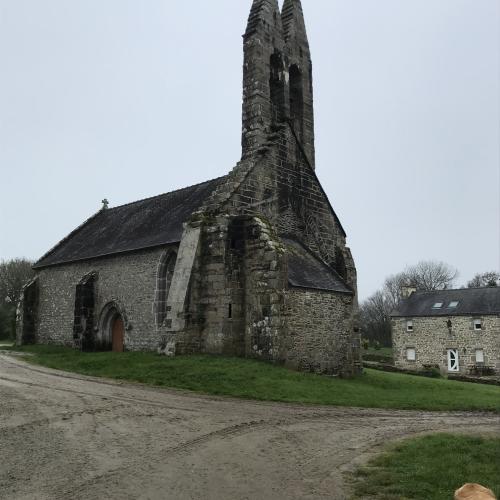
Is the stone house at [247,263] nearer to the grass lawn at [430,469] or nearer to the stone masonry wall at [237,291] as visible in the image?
the stone masonry wall at [237,291]

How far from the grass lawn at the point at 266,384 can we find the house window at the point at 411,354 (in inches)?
955

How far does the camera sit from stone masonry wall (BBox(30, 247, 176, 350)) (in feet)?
71.2

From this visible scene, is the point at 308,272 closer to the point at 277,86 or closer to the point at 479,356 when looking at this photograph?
the point at 277,86

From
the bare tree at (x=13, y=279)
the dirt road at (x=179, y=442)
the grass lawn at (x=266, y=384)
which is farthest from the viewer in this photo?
the bare tree at (x=13, y=279)

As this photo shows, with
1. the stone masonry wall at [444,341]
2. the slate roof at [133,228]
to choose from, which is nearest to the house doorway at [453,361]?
the stone masonry wall at [444,341]

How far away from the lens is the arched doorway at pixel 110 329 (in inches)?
917

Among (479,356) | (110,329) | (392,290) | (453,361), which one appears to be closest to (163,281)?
(110,329)

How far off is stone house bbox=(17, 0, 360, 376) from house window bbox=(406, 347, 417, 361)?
22.4m

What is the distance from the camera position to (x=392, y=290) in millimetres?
84750

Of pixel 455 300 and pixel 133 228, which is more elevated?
pixel 133 228

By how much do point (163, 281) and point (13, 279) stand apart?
37177 millimetres

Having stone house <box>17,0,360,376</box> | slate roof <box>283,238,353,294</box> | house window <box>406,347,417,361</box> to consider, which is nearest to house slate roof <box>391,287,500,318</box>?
house window <box>406,347,417,361</box>

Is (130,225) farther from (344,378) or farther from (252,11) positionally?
(344,378)

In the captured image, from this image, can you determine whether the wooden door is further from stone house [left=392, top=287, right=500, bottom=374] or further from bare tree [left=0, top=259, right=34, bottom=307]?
bare tree [left=0, top=259, right=34, bottom=307]
